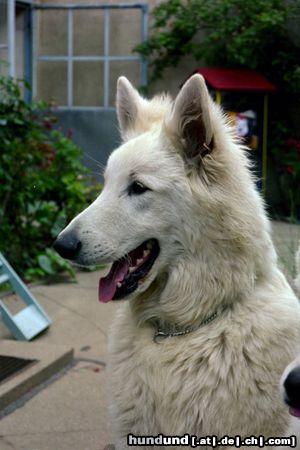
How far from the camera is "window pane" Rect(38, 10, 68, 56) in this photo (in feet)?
34.1

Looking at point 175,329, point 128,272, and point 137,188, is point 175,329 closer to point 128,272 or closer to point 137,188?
point 128,272

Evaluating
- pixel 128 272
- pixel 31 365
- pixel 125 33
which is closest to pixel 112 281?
pixel 128 272

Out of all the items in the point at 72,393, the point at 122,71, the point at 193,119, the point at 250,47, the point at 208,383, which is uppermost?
the point at 250,47

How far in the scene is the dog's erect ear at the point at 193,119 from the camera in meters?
2.35

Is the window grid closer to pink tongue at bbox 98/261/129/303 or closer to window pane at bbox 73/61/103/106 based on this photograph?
window pane at bbox 73/61/103/106

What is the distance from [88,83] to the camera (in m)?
10.5

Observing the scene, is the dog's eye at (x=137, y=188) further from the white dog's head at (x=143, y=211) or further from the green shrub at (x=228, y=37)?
the green shrub at (x=228, y=37)

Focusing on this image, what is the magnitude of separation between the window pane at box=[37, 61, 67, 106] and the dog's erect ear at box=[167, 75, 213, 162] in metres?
8.47

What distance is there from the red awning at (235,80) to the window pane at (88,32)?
1.67m

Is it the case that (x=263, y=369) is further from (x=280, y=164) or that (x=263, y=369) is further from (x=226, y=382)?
(x=280, y=164)

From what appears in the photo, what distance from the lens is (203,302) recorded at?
7.95 feet

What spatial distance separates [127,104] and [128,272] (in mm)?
759

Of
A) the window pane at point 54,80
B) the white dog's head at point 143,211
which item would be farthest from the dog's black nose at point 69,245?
the window pane at point 54,80

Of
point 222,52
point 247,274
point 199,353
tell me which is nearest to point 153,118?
point 247,274
